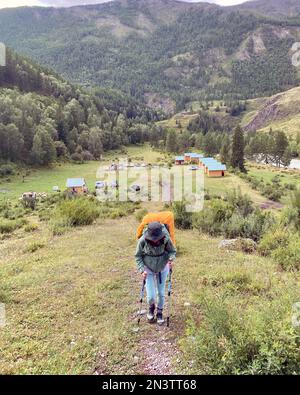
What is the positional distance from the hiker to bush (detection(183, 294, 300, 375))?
119 centimetres

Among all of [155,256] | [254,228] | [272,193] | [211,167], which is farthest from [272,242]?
[211,167]

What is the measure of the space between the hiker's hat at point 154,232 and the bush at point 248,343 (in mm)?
1371

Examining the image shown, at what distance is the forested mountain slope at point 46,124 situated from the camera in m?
62.9

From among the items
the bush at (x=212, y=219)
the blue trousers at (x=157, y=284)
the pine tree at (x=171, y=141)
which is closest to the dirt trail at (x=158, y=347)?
the blue trousers at (x=157, y=284)

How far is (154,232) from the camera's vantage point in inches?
210

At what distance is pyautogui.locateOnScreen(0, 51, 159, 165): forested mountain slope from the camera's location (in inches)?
2478

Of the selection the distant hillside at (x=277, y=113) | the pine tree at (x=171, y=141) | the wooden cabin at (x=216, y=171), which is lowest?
the wooden cabin at (x=216, y=171)

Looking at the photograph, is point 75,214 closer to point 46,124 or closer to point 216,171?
point 216,171

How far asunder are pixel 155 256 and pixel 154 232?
1.84 feet

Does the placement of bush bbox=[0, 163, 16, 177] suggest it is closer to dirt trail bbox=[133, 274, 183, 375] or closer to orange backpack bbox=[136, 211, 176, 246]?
orange backpack bbox=[136, 211, 176, 246]

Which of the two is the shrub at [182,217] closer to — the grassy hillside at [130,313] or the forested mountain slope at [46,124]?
the grassy hillside at [130,313]
